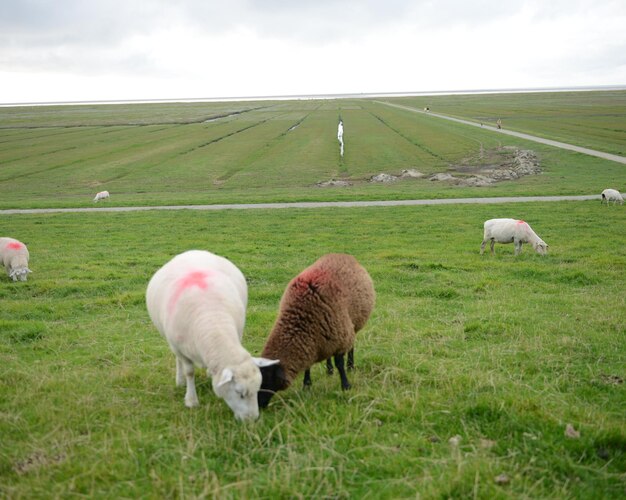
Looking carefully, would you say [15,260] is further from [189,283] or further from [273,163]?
[273,163]

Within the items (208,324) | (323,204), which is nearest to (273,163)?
(323,204)

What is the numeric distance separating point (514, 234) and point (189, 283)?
13.5 m

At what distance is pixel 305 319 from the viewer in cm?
627

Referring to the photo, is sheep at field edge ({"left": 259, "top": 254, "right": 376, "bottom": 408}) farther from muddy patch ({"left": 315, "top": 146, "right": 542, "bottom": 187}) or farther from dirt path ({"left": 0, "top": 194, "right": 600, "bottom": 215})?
muddy patch ({"left": 315, "top": 146, "right": 542, "bottom": 187})

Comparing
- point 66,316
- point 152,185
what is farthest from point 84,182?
point 66,316

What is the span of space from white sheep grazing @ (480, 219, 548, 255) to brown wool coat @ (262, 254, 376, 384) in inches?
448

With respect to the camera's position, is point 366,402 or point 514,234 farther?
point 514,234

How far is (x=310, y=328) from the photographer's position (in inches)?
244

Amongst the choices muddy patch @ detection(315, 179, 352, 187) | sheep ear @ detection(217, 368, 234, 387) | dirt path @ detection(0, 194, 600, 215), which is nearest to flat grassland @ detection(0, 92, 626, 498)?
sheep ear @ detection(217, 368, 234, 387)

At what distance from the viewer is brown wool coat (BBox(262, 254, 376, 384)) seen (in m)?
6.10

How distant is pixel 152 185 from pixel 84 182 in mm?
7999

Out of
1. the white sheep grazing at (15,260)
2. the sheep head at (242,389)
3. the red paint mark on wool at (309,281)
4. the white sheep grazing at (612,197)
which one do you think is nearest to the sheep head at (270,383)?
the sheep head at (242,389)

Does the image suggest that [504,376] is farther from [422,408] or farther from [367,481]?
[367,481]

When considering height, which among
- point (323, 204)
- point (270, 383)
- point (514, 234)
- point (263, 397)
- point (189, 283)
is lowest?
point (323, 204)
